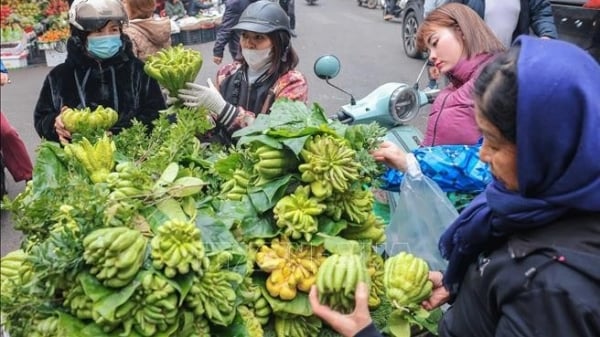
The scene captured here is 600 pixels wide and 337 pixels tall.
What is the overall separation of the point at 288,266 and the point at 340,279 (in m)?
0.18

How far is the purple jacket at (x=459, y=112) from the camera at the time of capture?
233cm

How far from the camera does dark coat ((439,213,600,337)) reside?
3.72ft

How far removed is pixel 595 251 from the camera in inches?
46.1

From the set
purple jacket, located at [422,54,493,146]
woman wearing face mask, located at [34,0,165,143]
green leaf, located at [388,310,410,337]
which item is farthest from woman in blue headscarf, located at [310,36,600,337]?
woman wearing face mask, located at [34,0,165,143]

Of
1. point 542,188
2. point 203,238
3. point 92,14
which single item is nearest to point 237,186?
point 203,238

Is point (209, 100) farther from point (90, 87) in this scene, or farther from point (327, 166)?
point (327, 166)

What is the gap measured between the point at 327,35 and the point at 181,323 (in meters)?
10.8

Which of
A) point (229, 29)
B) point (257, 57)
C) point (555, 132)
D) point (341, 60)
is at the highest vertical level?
point (555, 132)

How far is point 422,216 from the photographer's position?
217 centimetres

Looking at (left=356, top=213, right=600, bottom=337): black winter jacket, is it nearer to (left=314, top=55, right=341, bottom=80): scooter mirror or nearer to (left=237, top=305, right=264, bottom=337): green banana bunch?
(left=237, top=305, right=264, bottom=337): green banana bunch

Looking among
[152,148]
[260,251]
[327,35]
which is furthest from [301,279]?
[327,35]

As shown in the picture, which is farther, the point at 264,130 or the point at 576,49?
the point at 264,130

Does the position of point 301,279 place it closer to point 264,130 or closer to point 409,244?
point 264,130

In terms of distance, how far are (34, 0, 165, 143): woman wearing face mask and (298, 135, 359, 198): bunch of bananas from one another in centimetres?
136
